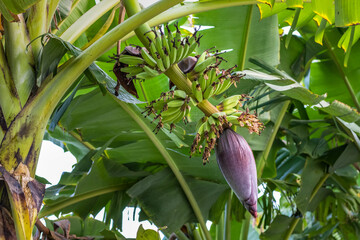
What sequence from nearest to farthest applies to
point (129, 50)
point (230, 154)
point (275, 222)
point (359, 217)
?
point (230, 154), point (129, 50), point (275, 222), point (359, 217)

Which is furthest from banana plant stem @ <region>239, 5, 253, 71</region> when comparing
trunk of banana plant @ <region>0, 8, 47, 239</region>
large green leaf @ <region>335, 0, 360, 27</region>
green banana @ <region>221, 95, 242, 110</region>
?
trunk of banana plant @ <region>0, 8, 47, 239</region>

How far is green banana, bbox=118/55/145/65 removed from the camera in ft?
2.49

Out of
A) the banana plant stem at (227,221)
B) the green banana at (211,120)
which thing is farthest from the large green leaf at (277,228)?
the green banana at (211,120)

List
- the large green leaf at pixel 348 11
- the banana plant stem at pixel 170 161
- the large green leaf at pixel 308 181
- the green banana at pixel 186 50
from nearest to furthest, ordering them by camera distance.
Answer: the green banana at pixel 186 50
the large green leaf at pixel 348 11
the banana plant stem at pixel 170 161
the large green leaf at pixel 308 181

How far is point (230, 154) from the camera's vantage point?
0.66 m

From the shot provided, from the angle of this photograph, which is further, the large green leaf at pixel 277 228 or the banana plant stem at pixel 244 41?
the large green leaf at pixel 277 228

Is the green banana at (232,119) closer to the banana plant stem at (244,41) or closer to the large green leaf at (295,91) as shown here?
the large green leaf at (295,91)

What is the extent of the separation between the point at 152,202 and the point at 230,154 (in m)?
0.87

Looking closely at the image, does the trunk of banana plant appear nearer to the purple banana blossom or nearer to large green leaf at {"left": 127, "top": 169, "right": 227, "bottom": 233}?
the purple banana blossom

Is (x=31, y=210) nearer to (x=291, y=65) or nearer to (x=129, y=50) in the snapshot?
(x=129, y=50)

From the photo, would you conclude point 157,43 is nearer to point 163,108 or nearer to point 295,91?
A: point 163,108

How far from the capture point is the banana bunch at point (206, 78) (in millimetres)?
698

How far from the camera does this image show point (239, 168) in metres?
0.65

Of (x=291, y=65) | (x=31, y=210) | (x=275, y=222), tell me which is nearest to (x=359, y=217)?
(x=275, y=222)
